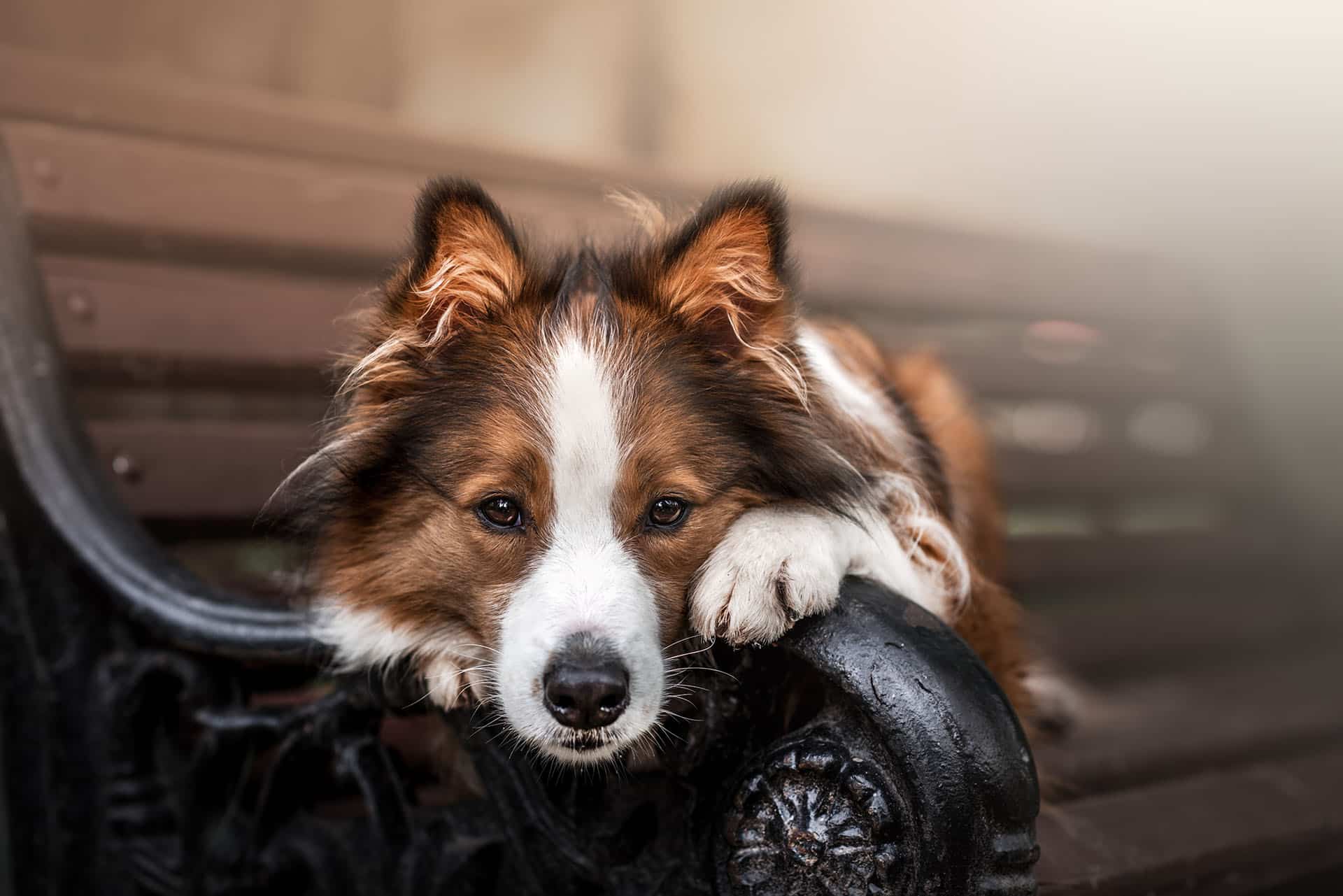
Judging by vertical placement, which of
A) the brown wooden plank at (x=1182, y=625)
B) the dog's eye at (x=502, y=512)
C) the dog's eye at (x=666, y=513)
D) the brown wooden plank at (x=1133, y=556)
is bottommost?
the brown wooden plank at (x=1182, y=625)

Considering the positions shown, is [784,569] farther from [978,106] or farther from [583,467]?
[978,106]

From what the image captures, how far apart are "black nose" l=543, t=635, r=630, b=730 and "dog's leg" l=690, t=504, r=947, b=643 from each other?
0.14 m

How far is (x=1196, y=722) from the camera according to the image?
2.96 metres

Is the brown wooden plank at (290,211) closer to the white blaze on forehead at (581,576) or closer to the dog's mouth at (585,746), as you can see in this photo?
the white blaze on forehead at (581,576)

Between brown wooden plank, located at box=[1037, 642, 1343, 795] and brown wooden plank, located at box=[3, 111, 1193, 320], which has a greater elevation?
brown wooden plank, located at box=[3, 111, 1193, 320]

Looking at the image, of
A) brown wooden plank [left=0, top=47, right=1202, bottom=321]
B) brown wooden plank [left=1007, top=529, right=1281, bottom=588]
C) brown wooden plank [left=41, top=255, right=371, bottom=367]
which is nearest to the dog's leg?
brown wooden plank [left=41, top=255, right=371, bottom=367]

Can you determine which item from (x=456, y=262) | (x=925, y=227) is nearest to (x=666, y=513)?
(x=456, y=262)

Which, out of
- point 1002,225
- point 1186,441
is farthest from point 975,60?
point 1186,441

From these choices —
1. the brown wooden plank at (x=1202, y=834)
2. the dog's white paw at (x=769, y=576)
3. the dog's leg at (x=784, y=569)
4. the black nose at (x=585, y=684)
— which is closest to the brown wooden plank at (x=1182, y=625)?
the brown wooden plank at (x=1202, y=834)

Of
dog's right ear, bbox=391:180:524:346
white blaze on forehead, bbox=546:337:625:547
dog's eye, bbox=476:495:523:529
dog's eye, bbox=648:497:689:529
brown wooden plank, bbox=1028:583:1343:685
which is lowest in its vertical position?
brown wooden plank, bbox=1028:583:1343:685

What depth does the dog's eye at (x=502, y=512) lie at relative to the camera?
1.46 metres

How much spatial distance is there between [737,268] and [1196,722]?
2306 millimetres

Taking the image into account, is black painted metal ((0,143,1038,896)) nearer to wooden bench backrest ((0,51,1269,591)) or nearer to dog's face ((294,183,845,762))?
dog's face ((294,183,845,762))

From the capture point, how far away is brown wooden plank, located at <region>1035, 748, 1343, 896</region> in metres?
1.73
